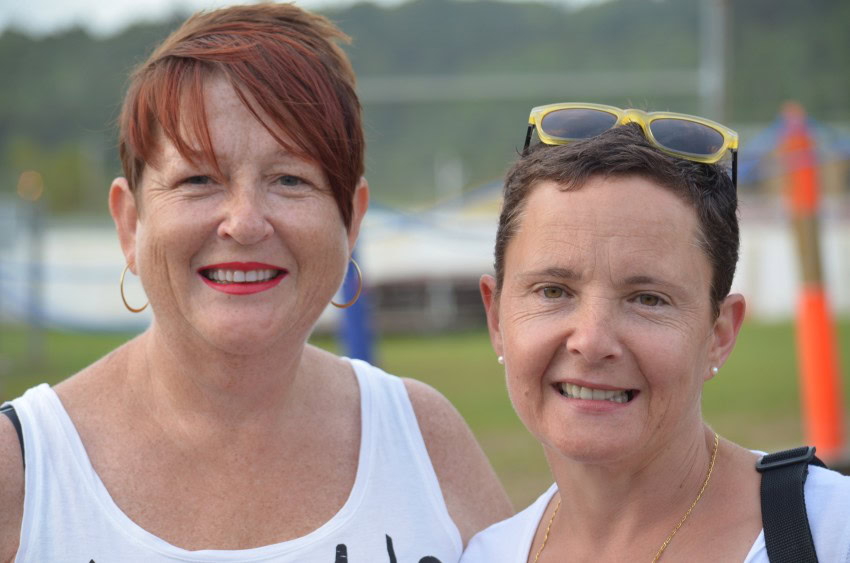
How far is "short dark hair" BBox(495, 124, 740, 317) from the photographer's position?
1894 millimetres

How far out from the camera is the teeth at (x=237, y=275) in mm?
2150

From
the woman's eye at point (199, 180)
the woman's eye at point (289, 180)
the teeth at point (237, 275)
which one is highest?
the woman's eye at point (289, 180)

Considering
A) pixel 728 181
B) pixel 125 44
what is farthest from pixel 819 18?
pixel 728 181

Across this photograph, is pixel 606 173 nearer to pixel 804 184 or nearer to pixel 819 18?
pixel 804 184

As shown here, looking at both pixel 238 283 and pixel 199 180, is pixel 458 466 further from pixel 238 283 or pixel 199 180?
pixel 199 180

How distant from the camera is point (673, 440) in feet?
6.52

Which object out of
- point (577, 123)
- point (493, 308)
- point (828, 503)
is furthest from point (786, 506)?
point (577, 123)

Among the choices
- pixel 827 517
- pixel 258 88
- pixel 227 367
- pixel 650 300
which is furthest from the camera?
pixel 227 367

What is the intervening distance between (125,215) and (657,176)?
1.25 m

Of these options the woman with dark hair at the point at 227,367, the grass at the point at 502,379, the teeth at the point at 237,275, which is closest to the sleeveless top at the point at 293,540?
the woman with dark hair at the point at 227,367

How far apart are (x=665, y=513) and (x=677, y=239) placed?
0.59 metres

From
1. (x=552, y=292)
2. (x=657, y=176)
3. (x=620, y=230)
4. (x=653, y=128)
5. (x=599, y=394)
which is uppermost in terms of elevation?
(x=653, y=128)

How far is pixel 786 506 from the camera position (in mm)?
1852

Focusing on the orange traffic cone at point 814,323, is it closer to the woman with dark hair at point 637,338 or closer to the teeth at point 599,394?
the woman with dark hair at point 637,338
